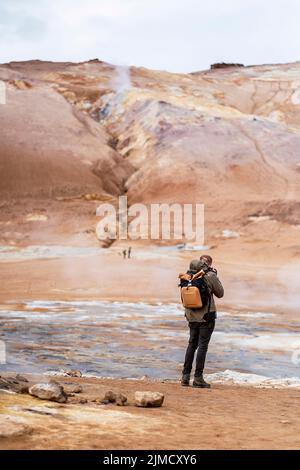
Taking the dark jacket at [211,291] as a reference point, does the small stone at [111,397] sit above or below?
below

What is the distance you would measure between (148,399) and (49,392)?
0.85 metres

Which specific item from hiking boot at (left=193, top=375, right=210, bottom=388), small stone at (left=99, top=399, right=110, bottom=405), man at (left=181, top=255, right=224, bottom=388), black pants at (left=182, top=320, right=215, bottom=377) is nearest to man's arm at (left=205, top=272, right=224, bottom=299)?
man at (left=181, top=255, right=224, bottom=388)

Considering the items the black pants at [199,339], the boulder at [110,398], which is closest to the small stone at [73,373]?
the black pants at [199,339]

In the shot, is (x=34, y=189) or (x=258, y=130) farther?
(x=258, y=130)

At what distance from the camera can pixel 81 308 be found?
18.4m

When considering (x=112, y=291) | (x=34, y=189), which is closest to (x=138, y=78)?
(x=34, y=189)

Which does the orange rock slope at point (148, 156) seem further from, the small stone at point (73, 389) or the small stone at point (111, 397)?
the small stone at point (111, 397)

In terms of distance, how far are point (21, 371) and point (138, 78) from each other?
54.3 meters

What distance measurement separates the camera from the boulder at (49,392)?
6363 millimetres

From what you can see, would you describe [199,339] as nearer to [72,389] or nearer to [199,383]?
[199,383]

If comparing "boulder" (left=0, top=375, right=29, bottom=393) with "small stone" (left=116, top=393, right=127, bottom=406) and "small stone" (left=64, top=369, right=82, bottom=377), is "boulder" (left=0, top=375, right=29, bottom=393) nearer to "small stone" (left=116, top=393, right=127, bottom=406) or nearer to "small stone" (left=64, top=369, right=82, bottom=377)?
"small stone" (left=116, top=393, right=127, bottom=406)

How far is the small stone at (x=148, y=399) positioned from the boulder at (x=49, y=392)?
2.10 ft

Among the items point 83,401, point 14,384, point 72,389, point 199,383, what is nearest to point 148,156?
point 199,383
